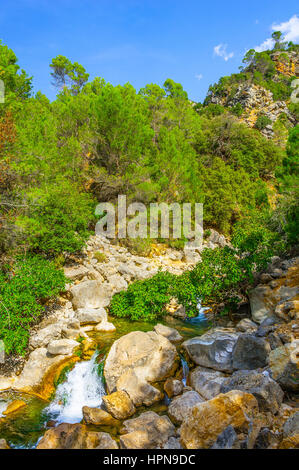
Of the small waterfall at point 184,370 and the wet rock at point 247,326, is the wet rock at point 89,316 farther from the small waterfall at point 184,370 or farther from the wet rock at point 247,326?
the wet rock at point 247,326

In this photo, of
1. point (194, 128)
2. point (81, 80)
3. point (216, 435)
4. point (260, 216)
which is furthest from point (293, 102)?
point (216, 435)

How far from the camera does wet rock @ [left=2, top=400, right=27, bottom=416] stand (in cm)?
620

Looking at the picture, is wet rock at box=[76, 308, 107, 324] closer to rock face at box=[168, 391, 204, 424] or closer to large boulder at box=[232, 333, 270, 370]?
rock face at box=[168, 391, 204, 424]

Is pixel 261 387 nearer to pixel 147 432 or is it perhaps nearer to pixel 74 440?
pixel 147 432

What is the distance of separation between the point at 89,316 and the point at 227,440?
6431 mm

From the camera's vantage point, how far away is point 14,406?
6.31 m

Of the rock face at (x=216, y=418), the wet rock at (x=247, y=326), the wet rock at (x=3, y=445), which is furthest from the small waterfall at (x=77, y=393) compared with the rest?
the wet rock at (x=247, y=326)

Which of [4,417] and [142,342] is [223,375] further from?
[4,417]

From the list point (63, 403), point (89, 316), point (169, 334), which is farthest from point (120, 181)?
point (63, 403)

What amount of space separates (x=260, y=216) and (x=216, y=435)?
36.4ft

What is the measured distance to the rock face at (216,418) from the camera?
4270 millimetres

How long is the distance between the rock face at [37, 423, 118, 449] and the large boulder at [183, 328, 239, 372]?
3.08 m

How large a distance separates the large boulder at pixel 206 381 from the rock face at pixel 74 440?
7.42 feet
